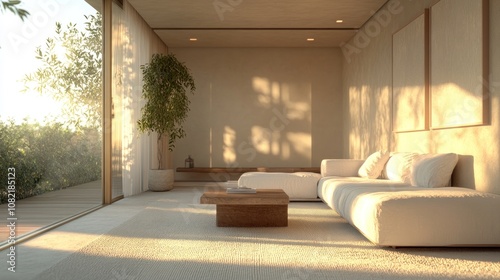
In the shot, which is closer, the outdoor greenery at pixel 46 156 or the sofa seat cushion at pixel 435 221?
the sofa seat cushion at pixel 435 221

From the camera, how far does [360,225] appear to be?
417 centimetres

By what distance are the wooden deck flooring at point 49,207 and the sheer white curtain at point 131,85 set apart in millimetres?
681

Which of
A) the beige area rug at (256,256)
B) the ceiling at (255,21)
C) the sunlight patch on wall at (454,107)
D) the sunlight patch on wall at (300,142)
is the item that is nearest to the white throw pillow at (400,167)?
the sunlight patch on wall at (454,107)

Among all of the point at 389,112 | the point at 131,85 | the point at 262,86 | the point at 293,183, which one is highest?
the point at 262,86

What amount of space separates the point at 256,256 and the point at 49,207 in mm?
4000

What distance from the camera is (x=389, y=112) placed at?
716 cm

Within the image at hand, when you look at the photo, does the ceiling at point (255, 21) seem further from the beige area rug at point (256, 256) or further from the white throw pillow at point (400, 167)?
the beige area rug at point (256, 256)

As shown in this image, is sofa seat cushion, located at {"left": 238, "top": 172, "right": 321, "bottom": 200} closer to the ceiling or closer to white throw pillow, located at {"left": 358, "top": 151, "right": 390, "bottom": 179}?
white throw pillow, located at {"left": 358, "top": 151, "right": 390, "bottom": 179}

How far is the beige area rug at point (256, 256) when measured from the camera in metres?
3.13

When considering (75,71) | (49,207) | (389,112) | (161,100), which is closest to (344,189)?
(389,112)

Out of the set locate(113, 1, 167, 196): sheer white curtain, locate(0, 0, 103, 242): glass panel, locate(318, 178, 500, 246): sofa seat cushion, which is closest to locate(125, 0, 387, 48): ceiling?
locate(113, 1, 167, 196): sheer white curtain

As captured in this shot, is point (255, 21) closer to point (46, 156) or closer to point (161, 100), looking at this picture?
point (161, 100)

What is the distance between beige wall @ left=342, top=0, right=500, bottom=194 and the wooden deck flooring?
3.84 m

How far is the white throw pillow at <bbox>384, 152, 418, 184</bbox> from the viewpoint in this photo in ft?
18.5
